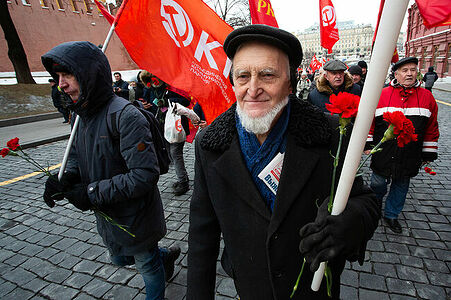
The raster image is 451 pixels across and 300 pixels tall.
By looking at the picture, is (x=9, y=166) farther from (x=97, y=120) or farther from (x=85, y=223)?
(x=97, y=120)

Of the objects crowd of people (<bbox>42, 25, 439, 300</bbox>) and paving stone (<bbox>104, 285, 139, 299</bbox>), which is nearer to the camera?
crowd of people (<bbox>42, 25, 439, 300</bbox>)

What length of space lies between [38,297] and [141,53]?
9.12 feet

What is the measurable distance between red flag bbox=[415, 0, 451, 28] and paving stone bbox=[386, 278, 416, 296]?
230cm

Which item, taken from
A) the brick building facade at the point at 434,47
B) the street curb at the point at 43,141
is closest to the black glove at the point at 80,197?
the street curb at the point at 43,141

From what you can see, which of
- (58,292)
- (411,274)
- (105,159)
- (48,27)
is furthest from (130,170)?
(48,27)

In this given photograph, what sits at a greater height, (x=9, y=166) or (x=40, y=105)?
(x=40, y=105)

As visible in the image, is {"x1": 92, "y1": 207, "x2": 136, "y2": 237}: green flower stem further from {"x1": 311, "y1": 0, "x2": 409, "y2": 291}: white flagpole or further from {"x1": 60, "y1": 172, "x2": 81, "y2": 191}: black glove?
{"x1": 311, "y1": 0, "x2": 409, "y2": 291}: white flagpole

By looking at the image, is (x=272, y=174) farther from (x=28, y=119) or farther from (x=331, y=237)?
(x=28, y=119)

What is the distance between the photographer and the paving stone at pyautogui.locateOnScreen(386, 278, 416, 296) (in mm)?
2320

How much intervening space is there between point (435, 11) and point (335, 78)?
8.92ft

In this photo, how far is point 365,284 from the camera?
8.00ft

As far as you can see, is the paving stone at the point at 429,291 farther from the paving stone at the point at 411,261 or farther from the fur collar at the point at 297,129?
the fur collar at the point at 297,129

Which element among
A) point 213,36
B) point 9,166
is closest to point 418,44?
point 213,36

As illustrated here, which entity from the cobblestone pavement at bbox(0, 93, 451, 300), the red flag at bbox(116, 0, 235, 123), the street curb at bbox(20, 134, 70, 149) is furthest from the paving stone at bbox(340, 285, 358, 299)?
the street curb at bbox(20, 134, 70, 149)
